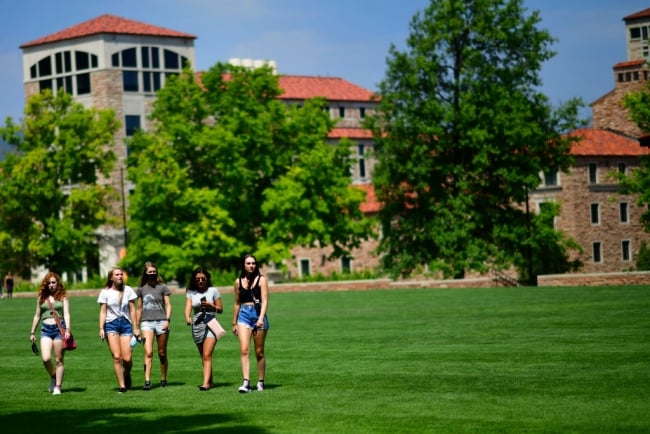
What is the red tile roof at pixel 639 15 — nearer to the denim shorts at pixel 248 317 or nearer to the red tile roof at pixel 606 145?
the red tile roof at pixel 606 145

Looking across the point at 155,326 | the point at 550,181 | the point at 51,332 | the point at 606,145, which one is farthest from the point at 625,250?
the point at 51,332

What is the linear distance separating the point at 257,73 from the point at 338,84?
197ft

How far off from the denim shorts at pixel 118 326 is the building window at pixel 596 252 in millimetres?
92715

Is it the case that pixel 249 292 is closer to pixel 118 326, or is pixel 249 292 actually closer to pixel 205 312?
pixel 205 312

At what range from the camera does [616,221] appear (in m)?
113

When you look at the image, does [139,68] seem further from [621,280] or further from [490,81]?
[621,280]

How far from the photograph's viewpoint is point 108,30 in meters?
109

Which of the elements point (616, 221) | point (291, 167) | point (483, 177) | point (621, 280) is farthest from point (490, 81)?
point (616, 221)

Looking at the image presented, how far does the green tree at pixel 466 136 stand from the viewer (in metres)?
72.4

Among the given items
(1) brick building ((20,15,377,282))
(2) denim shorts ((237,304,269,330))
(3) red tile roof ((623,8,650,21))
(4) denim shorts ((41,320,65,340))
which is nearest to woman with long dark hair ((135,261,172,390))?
(4) denim shorts ((41,320,65,340))

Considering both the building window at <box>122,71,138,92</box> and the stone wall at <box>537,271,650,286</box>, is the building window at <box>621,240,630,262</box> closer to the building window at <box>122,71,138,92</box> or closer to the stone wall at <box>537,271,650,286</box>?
the building window at <box>122,71,138,92</box>

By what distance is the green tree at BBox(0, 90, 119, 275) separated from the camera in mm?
86000

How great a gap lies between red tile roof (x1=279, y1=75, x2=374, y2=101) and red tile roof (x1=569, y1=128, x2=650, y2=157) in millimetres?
28505

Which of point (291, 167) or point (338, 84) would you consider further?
point (338, 84)
